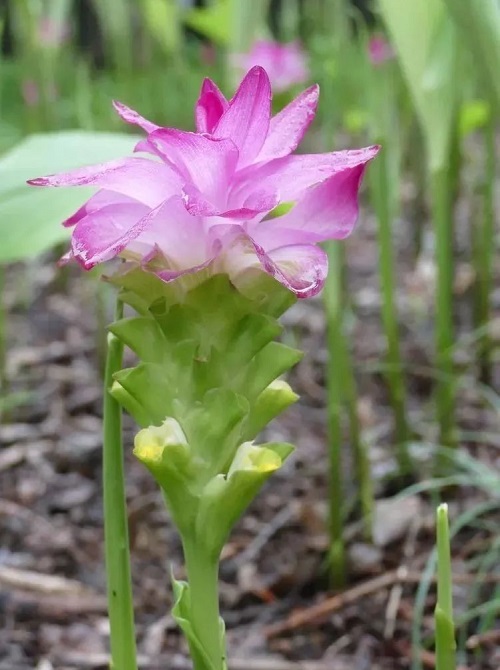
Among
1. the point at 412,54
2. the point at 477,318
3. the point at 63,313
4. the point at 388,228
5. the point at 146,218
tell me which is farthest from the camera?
the point at 63,313

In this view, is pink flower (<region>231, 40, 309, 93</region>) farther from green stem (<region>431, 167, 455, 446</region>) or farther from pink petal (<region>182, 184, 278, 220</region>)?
pink petal (<region>182, 184, 278, 220</region>)

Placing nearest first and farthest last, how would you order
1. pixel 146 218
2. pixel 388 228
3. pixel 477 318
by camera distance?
pixel 146 218 → pixel 388 228 → pixel 477 318

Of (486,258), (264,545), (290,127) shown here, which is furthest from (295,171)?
(486,258)

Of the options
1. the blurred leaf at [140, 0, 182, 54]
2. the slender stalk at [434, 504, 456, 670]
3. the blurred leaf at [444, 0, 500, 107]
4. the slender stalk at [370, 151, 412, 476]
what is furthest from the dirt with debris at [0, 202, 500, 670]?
the blurred leaf at [140, 0, 182, 54]

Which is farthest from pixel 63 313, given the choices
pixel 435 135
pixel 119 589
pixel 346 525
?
pixel 119 589

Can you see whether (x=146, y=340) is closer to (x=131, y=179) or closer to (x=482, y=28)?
(x=131, y=179)

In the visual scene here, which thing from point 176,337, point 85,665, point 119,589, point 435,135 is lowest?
point 85,665

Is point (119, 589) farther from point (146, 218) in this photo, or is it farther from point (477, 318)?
point (477, 318)
